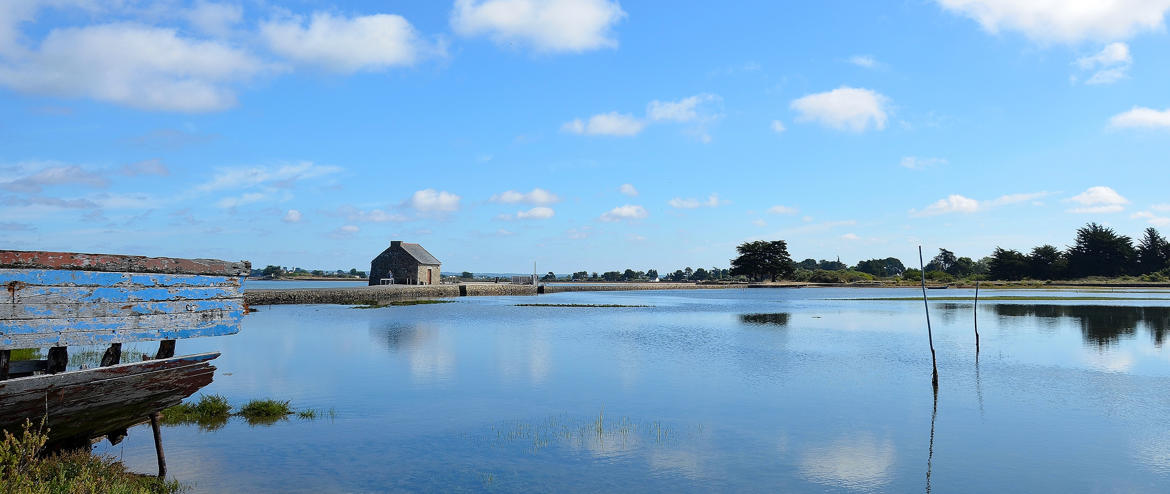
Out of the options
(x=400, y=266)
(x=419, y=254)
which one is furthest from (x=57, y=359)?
(x=419, y=254)

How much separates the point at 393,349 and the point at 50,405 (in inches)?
900

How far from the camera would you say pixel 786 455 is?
13789 millimetres

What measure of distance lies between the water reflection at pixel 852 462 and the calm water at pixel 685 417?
0.19 ft

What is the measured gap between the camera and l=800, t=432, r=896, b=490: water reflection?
12169 mm

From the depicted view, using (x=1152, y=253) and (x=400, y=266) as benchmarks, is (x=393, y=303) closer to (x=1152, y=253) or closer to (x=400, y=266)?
(x=400, y=266)

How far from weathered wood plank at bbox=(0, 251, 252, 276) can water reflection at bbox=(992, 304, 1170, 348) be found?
35669 millimetres

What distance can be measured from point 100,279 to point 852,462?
1238 centimetres

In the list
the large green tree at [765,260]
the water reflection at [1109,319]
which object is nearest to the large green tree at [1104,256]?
the large green tree at [765,260]

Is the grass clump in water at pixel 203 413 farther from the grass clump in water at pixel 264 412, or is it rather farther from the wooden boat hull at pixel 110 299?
the wooden boat hull at pixel 110 299

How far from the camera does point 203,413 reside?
16.3 meters

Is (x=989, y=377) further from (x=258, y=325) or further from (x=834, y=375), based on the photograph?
(x=258, y=325)

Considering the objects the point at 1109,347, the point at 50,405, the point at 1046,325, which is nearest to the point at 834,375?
the point at 1109,347

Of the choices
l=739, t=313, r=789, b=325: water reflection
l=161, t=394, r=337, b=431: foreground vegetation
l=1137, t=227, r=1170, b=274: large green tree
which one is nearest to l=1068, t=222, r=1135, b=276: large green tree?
l=1137, t=227, r=1170, b=274: large green tree

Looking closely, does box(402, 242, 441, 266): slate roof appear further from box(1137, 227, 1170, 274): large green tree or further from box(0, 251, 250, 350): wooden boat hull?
box(1137, 227, 1170, 274): large green tree
